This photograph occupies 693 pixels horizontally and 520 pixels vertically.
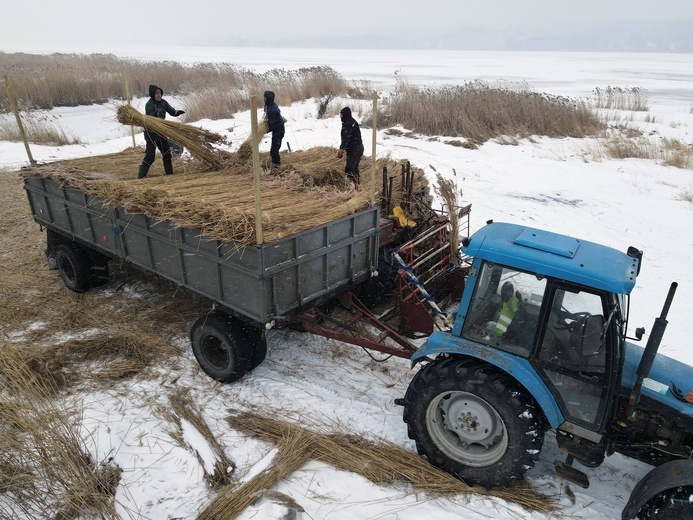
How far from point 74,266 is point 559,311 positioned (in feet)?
20.1

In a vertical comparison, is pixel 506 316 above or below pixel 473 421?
above

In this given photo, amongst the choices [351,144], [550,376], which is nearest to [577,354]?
[550,376]

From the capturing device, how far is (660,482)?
9.67ft

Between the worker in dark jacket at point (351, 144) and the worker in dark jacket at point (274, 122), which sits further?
the worker in dark jacket at point (274, 122)

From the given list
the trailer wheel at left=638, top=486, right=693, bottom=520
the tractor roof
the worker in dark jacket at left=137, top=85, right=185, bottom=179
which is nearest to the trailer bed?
the worker in dark jacket at left=137, top=85, right=185, bottom=179

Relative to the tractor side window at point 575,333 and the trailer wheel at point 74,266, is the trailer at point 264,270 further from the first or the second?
the tractor side window at point 575,333

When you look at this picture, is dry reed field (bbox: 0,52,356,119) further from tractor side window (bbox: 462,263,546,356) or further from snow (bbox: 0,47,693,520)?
tractor side window (bbox: 462,263,546,356)

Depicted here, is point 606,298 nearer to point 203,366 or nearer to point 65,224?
point 203,366

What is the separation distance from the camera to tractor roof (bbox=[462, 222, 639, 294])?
309 centimetres

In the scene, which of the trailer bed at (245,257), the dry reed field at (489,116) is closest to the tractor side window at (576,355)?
the trailer bed at (245,257)

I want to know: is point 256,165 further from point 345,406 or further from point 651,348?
point 651,348

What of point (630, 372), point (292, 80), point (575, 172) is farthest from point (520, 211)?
point (292, 80)

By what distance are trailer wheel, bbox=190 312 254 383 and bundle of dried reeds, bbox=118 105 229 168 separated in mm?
2711

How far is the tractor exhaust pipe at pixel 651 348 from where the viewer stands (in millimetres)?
2775
